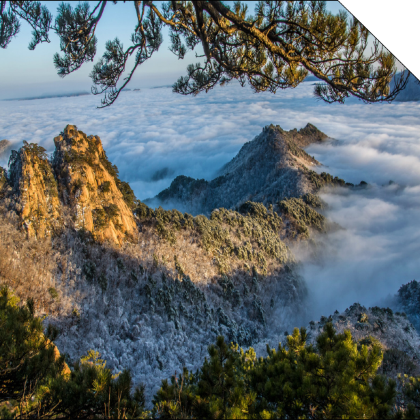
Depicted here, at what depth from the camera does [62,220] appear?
955cm

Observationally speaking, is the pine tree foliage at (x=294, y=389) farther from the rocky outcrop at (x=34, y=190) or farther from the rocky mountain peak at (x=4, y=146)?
the rocky mountain peak at (x=4, y=146)

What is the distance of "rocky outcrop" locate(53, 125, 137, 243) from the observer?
995 cm

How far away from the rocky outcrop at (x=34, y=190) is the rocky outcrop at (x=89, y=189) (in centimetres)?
45

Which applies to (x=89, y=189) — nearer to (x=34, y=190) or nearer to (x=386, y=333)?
(x=34, y=190)

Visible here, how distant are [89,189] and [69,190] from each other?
67 cm

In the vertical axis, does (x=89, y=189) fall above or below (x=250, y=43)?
below

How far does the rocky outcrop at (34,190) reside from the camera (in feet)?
29.2

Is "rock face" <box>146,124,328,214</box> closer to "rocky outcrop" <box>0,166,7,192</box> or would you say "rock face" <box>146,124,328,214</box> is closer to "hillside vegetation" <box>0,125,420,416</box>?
"hillside vegetation" <box>0,125,420,416</box>

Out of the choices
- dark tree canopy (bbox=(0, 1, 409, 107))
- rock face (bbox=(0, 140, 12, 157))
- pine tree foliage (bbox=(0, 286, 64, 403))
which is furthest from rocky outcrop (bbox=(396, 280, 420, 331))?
rock face (bbox=(0, 140, 12, 157))

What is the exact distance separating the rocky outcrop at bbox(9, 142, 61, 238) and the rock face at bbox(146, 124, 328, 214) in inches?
950

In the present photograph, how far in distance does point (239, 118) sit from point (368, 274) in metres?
117

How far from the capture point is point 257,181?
3800 centimetres

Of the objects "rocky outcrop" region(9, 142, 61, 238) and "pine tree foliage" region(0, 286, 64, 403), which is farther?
"rocky outcrop" region(9, 142, 61, 238)

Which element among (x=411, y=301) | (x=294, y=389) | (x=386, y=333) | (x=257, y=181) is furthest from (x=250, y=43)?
(x=257, y=181)
